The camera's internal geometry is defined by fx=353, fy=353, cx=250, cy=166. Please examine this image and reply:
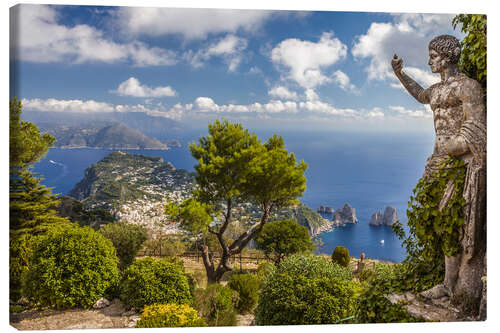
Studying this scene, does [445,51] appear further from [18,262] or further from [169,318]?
[18,262]

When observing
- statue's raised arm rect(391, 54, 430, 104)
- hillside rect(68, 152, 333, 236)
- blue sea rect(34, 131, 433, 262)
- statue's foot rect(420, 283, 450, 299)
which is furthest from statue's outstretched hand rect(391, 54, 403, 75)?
hillside rect(68, 152, 333, 236)

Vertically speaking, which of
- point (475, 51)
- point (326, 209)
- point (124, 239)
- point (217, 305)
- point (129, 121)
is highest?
point (475, 51)

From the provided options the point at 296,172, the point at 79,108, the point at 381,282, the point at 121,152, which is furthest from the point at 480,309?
the point at 79,108

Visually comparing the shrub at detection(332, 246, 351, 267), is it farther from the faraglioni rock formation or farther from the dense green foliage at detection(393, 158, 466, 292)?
the dense green foliage at detection(393, 158, 466, 292)

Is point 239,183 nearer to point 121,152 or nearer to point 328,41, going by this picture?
point 121,152

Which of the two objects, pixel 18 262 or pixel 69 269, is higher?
pixel 18 262

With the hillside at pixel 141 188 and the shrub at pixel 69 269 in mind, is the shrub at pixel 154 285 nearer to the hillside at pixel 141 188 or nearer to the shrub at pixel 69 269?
the shrub at pixel 69 269

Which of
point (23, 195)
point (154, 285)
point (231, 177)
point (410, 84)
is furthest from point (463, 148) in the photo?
point (23, 195)
